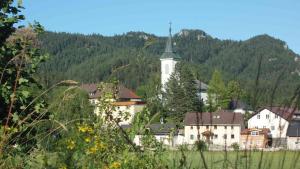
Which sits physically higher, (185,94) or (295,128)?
(185,94)

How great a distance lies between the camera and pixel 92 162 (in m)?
2.54

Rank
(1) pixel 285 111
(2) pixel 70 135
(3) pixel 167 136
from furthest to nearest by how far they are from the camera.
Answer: (3) pixel 167 136
(2) pixel 70 135
(1) pixel 285 111

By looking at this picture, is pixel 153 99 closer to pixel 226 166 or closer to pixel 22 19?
pixel 22 19

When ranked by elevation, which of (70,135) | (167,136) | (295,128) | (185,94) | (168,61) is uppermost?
(168,61)

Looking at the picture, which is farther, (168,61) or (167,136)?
(168,61)

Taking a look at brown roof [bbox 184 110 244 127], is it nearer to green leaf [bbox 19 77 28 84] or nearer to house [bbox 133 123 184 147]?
house [bbox 133 123 184 147]

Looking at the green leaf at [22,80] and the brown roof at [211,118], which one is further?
the green leaf at [22,80]

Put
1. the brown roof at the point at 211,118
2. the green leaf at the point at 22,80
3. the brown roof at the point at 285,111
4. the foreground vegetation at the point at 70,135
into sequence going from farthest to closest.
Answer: the green leaf at the point at 22,80 → the foreground vegetation at the point at 70,135 → the brown roof at the point at 211,118 → the brown roof at the point at 285,111

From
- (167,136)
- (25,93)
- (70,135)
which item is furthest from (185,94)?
(25,93)

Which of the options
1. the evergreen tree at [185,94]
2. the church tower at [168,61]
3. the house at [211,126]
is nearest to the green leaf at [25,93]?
the evergreen tree at [185,94]

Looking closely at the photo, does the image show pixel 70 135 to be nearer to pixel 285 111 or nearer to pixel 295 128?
pixel 295 128

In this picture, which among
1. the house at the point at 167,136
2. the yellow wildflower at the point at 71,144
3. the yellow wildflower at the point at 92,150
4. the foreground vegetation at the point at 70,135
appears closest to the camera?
the foreground vegetation at the point at 70,135

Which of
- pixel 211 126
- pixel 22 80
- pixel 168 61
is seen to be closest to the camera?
pixel 211 126

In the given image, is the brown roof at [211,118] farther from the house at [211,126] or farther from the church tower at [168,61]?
the church tower at [168,61]
